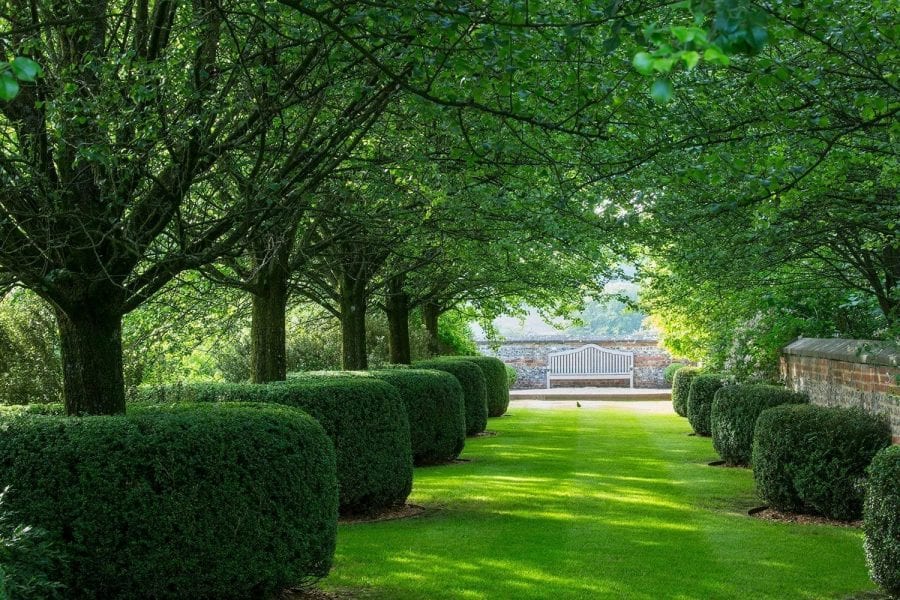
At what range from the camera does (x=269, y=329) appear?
Result: 12.7 meters

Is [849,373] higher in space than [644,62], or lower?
lower

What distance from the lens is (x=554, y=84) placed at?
7.83 meters

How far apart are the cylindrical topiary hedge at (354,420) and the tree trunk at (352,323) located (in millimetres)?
4475

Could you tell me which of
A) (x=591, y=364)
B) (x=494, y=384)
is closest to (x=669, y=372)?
(x=591, y=364)

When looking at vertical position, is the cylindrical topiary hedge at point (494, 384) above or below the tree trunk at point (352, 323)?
below

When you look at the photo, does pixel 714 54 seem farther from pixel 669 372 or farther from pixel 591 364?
pixel 591 364

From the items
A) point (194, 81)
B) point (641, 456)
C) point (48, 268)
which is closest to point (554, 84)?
point (194, 81)

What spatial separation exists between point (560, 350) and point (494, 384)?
1426cm

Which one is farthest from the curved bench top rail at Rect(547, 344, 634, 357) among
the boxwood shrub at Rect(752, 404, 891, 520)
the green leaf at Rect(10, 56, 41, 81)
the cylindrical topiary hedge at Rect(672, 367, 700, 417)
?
the green leaf at Rect(10, 56, 41, 81)

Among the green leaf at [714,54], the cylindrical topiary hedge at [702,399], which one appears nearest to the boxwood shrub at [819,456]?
the cylindrical topiary hedge at [702,399]

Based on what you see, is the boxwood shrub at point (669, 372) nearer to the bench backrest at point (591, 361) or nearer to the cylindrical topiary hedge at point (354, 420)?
the bench backrest at point (591, 361)

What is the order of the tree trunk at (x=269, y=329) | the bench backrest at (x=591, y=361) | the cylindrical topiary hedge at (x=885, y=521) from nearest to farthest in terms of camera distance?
the cylindrical topiary hedge at (x=885, y=521), the tree trunk at (x=269, y=329), the bench backrest at (x=591, y=361)

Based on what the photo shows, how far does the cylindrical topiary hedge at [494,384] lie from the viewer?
89.1 feet

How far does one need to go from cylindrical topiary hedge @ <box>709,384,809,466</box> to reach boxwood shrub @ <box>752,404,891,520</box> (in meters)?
2.46
